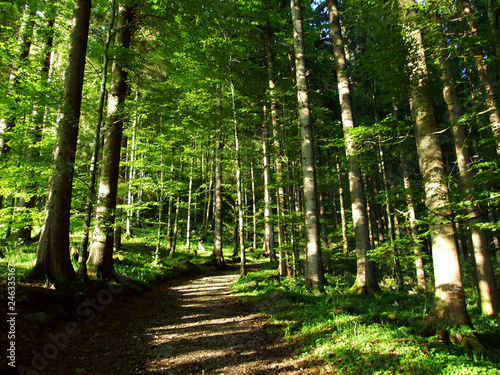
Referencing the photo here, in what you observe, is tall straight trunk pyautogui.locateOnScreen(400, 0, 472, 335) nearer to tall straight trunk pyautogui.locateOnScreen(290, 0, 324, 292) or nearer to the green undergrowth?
the green undergrowth

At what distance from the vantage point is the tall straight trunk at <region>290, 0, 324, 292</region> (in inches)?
297

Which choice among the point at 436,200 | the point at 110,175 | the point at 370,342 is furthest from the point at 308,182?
the point at 110,175

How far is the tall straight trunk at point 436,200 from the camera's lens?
14.1 ft

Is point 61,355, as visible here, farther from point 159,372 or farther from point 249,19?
→ point 249,19

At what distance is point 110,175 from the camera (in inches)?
322

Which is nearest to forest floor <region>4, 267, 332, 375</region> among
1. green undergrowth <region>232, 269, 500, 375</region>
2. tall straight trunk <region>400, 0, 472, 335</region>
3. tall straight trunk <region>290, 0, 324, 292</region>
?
green undergrowth <region>232, 269, 500, 375</region>

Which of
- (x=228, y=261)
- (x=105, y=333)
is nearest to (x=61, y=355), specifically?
(x=105, y=333)

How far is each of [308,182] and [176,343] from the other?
5.38 meters

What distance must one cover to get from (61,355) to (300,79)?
875cm

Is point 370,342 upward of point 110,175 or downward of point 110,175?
downward

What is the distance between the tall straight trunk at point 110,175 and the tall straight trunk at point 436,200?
23.4 feet

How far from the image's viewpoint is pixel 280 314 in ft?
19.4

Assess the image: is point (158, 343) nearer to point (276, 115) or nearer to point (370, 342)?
point (370, 342)

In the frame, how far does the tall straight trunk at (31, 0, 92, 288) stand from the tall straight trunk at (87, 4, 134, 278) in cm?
95
